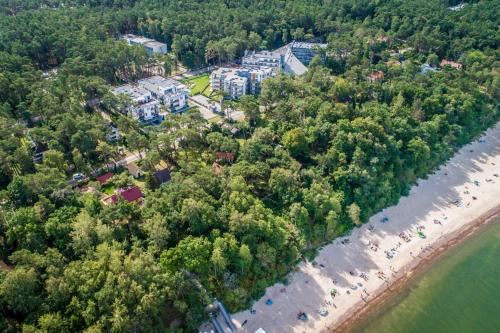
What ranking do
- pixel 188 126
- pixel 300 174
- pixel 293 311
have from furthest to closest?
pixel 188 126 < pixel 300 174 < pixel 293 311

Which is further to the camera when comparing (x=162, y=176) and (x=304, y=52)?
(x=304, y=52)

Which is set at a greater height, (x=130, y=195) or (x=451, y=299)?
(x=130, y=195)

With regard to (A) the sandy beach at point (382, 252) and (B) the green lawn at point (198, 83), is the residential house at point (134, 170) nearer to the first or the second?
(A) the sandy beach at point (382, 252)

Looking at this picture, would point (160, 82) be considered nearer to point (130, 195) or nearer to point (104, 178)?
point (104, 178)

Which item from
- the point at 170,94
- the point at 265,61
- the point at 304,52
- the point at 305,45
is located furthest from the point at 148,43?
the point at 305,45

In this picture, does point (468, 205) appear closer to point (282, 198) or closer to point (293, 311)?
point (282, 198)

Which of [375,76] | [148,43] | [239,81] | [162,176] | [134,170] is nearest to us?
[162,176]

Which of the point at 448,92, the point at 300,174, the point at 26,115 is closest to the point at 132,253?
the point at 300,174
